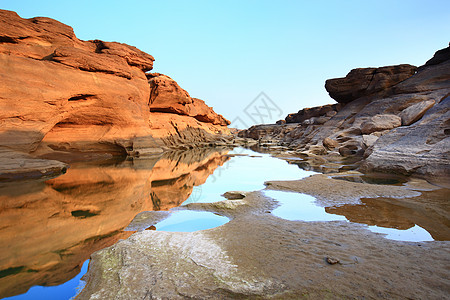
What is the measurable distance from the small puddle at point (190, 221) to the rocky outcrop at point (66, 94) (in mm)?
10835

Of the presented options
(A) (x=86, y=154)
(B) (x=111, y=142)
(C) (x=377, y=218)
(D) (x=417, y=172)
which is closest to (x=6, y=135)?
(A) (x=86, y=154)

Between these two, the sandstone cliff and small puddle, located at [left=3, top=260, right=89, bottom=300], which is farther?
the sandstone cliff

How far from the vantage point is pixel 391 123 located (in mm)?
16141

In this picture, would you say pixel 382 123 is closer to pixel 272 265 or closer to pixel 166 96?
pixel 272 265

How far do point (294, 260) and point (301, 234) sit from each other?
0.89 metres

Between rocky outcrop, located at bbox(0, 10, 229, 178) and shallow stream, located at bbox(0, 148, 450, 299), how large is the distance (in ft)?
20.1

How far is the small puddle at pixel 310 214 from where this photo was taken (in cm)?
349

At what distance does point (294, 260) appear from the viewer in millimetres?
2688

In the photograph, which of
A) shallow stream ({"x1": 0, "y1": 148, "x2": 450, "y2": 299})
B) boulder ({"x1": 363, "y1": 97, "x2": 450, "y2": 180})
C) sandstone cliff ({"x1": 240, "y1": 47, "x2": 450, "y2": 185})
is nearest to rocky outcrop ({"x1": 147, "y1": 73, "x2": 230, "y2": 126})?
sandstone cliff ({"x1": 240, "y1": 47, "x2": 450, "y2": 185})

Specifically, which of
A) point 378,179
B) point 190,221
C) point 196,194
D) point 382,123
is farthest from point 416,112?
point 190,221

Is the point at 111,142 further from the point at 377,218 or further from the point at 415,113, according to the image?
the point at 415,113

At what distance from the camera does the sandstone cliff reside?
27.1 feet

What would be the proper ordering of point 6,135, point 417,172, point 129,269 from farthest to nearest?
point 6,135, point 417,172, point 129,269

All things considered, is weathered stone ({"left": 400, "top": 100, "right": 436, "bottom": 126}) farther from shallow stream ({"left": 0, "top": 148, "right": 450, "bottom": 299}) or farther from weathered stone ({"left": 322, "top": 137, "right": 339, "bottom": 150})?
weathered stone ({"left": 322, "top": 137, "right": 339, "bottom": 150})
